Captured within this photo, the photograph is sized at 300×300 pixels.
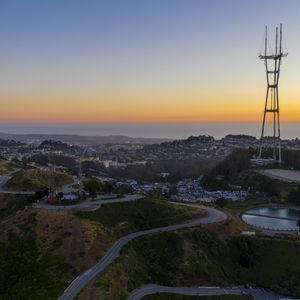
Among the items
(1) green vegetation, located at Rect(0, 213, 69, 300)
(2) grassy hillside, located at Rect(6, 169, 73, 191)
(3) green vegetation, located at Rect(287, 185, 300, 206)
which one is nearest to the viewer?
(1) green vegetation, located at Rect(0, 213, 69, 300)

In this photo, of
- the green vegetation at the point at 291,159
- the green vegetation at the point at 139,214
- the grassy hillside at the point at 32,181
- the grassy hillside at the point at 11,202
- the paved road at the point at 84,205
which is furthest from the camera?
the green vegetation at the point at 291,159

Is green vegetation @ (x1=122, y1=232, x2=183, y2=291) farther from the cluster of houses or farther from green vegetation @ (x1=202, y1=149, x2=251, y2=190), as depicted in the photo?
green vegetation @ (x1=202, y1=149, x2=251, y2=190)

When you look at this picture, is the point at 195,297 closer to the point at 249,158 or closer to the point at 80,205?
the point at 80,205

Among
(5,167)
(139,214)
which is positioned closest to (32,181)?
(5,167)

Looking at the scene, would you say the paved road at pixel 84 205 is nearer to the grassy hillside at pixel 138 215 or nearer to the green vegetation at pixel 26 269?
the grassy hillside at pixel 138 215

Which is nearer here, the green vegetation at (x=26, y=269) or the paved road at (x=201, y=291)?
the green vegetation at (x=26, y=269)

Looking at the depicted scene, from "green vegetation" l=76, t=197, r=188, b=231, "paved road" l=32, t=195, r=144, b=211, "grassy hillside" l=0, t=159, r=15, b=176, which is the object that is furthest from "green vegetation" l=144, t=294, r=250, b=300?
"grassy hillside" l=0, t=159, r=15, b=176

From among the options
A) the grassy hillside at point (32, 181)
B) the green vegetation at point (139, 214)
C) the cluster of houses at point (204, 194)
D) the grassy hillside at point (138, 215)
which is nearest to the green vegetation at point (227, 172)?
the cluster of houses at point (204, 194)
